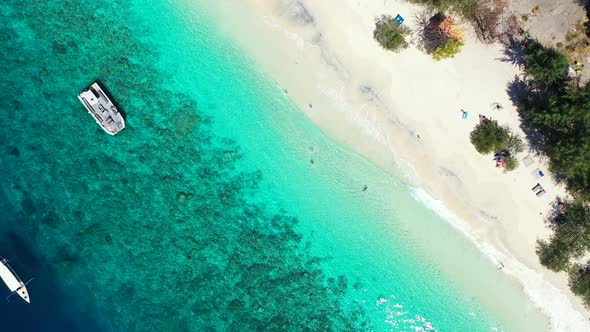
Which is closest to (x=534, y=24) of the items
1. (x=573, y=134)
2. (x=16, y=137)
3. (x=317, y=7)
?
(x=573, y=134)

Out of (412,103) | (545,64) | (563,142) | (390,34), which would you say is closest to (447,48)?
(390,34)

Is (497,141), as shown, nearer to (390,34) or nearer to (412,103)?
(412,103)

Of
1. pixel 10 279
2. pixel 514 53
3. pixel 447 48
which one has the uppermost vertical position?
pixel 514 53

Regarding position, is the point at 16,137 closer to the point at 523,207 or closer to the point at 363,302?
the point at 363,302

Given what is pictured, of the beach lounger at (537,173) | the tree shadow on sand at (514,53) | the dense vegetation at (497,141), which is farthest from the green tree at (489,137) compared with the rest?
the tree shadow on sand at (514,53)

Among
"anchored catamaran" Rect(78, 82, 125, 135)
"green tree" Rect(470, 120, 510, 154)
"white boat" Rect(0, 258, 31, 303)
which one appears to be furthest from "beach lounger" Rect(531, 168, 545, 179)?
"white boat" Rect(0, 258, 31, 303)

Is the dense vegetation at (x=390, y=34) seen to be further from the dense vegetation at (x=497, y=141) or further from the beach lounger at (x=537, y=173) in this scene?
the beach lounger at (x=537, y=173)

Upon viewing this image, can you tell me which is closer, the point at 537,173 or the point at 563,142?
the point at 563,142
